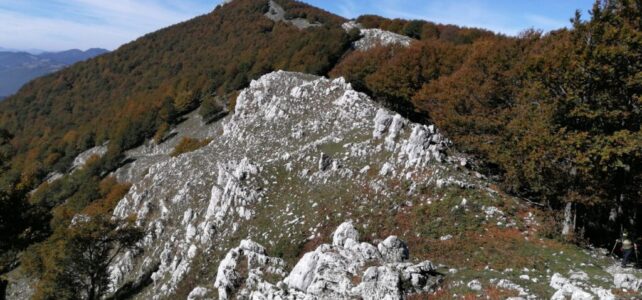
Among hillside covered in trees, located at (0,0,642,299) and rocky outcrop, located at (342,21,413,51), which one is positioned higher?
rocky outcrop, located at (342,21,413,51)

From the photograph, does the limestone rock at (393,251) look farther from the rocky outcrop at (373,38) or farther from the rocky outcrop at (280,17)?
the rocky outcrop at (280,17)

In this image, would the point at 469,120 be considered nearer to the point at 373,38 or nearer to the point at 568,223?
the point at 568,223

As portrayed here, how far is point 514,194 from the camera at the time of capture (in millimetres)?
24438

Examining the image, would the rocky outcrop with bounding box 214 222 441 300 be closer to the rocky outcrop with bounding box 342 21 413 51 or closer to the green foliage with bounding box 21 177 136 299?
the green foliage with bounding box 21 177 136 299

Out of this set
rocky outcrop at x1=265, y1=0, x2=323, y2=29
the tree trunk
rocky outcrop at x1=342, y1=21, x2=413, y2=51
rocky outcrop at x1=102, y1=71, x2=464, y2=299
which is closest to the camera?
the tree trunk

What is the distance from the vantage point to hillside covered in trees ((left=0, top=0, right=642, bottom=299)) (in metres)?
18.0

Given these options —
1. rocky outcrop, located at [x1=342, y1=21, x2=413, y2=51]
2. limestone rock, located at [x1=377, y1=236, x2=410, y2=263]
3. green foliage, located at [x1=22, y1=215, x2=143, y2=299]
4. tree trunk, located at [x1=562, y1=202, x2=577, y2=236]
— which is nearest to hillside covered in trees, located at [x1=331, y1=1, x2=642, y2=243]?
tree trunk, located at [x1=562, y1=202, x2=577, y2=236]

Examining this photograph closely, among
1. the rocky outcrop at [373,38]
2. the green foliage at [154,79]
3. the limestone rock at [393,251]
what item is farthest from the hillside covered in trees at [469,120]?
the limestone rock at [393,251]

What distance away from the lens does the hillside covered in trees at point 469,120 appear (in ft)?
59.1

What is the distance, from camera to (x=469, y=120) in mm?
32719

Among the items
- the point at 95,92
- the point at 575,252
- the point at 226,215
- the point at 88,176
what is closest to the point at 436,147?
the point at 575,252

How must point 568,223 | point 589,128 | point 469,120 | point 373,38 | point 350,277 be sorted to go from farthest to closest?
point 373,38, point 469,120, point 568,223, point 589,128, point 350,277

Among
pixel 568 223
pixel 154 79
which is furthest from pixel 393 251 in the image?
pixel 154 79

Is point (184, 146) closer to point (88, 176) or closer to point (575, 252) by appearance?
point (88, 176)
